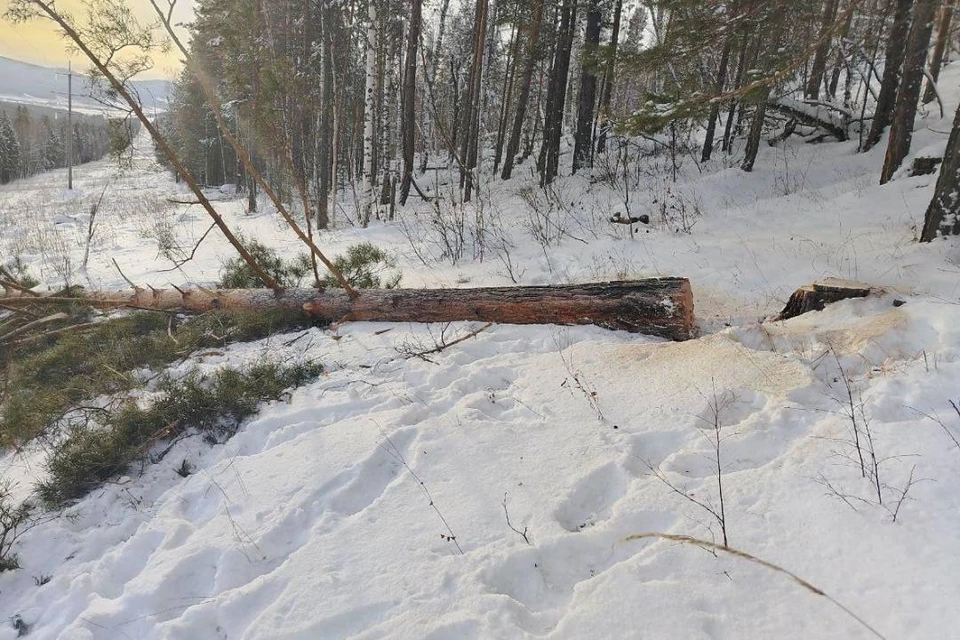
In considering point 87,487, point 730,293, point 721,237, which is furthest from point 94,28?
point 721,237

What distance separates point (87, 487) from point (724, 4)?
21.8 ft

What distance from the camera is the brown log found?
12.5ft

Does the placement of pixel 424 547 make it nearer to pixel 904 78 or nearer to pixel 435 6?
pixel 904 78

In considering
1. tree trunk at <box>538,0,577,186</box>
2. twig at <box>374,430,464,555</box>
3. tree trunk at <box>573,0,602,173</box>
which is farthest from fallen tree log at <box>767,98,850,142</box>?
twig at <box>374,430,464,555</box>

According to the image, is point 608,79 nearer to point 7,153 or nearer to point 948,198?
point 948,198

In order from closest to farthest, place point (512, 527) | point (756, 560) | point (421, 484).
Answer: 1. point (756, 560)
2. point (512, 527)
3. point (421, 484)

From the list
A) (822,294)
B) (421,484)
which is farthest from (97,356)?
(822,294)

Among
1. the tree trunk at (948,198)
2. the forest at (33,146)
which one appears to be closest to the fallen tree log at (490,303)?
the tree trunk at (948,198)

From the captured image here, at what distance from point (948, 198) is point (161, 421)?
22.2ft

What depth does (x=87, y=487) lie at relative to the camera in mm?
3123

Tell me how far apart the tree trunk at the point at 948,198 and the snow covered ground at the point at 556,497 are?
0.84ft

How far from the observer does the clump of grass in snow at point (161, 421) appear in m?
3.16

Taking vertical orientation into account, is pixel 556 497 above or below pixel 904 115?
below

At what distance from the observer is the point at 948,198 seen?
4.57m
